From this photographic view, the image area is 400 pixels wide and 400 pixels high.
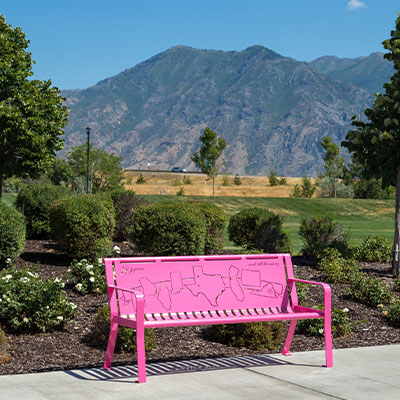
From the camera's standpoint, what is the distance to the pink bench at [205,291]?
6344mm

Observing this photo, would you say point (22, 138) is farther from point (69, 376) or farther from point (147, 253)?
point (69, 376)

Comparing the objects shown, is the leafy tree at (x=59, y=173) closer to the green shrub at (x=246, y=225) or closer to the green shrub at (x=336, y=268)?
the green shrub at (x=246, y=225)

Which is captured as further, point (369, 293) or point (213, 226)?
point (213, 226)

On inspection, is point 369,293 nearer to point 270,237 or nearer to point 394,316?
point 394,316

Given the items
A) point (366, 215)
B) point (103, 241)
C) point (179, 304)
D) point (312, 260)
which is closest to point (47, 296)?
point (179, 304)

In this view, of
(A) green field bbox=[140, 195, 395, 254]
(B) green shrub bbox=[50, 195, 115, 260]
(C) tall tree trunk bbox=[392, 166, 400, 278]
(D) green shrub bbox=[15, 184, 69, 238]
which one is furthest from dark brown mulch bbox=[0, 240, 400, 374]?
(A) green field bbox=[140, 195, 395, 254]

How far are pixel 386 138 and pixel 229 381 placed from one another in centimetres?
714

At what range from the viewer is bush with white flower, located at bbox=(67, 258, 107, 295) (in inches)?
372

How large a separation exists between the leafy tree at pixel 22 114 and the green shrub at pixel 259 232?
580 centimetres

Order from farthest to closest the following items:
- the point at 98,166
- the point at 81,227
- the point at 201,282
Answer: the point at 98,166 < the point at 81,227 < the point at 201,282

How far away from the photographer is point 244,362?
668 centimetres

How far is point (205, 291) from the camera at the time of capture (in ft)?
22.2

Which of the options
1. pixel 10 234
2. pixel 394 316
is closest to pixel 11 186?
pixel 10 234

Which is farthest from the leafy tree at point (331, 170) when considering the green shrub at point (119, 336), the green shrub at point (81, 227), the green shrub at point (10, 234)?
the green shrub at point (119, 336)
